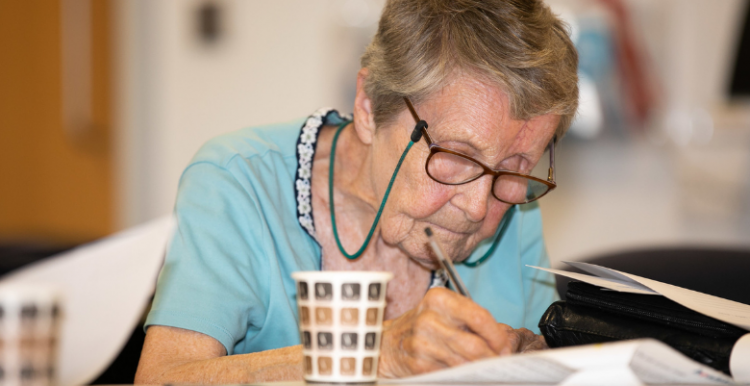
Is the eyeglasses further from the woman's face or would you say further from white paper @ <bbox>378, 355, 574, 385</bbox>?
white paper @ <bbox>378, 355, 574, 385</bbox>

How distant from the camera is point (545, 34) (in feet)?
3.58

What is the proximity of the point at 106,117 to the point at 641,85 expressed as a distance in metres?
2.60

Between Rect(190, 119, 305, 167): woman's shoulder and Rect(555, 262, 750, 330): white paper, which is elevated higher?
Rect(190, 119, 305, 167): woman's shoulder

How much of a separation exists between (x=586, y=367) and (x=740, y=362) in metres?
0.23

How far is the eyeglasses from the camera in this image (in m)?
1.09

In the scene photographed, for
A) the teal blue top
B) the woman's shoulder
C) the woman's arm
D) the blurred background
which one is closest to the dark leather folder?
the woman's arm

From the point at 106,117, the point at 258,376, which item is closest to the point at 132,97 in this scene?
the point at 106,117

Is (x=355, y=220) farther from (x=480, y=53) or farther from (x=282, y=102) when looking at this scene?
(x=282, y=102)

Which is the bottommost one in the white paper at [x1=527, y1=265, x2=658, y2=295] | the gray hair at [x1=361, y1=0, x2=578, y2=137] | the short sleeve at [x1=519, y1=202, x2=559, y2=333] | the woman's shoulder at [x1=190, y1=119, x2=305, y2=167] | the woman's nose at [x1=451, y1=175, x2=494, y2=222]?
the short sleeve at [x1=519, y1=202, x2=559, y2=333]

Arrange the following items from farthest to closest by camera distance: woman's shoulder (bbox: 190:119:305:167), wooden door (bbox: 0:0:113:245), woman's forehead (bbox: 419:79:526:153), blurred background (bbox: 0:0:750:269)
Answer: wooden door (bbox: 0:0:113:245) → blurred background (bbox: 0:0:750:269) → woman's shoulder (bbox: 190:119:305:167) → woman's forehead (bbox: 419:79:526:153)

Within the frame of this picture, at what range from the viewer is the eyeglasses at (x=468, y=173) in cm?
109

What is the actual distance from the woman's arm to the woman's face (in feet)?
1.23

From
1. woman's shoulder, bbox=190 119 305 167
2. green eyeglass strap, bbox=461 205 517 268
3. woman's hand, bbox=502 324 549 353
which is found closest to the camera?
woman's hand, bbox=502 324 549 353

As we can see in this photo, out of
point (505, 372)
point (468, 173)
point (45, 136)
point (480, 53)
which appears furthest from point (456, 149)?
point (45, 136)
